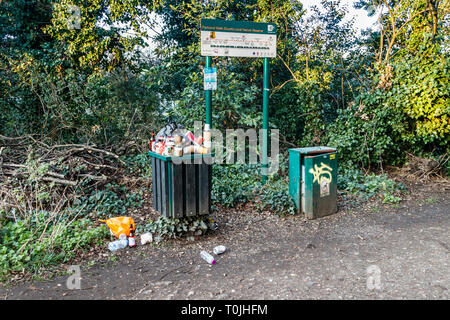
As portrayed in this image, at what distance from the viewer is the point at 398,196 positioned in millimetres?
5828

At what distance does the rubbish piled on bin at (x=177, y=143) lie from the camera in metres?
3.87

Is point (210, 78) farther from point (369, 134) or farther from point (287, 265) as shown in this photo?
point (369, 134)

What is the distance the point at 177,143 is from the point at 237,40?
2.70 metres

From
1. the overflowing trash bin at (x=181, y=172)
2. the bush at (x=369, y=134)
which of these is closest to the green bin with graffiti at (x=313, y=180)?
the overflowing trash bin at (x=181, y=172)

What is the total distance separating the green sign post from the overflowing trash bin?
1.96 metres

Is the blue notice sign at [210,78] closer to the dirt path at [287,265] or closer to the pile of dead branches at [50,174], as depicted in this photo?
the pile of dead branches at [50,174]

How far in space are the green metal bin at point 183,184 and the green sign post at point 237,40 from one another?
6.73 feet

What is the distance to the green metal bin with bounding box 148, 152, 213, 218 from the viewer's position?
12.7 feet

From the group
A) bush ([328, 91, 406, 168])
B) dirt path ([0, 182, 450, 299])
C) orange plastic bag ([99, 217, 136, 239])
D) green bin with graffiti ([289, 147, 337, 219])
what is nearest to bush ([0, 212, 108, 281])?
orange plastic bag ([99, 217, 136, 239])

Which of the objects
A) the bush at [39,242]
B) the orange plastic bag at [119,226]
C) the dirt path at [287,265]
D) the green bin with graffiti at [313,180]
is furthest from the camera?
the green bin with graffiti at [313,180]

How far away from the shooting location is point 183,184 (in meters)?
3.91

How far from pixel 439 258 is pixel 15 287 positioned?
430 cm
